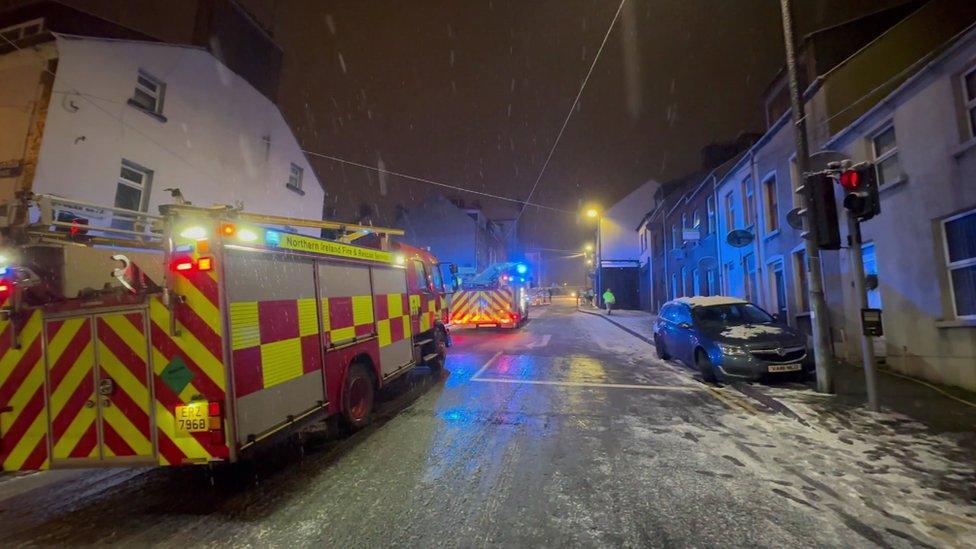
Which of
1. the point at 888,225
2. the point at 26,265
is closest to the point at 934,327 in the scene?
the point at 888,225

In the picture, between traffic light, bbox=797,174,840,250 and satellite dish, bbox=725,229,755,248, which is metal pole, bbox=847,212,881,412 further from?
satellite dish, bbox=725,229,755,248

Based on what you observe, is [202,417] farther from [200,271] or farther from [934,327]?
[934,327]

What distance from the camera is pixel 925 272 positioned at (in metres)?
7.62

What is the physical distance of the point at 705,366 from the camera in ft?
28.3

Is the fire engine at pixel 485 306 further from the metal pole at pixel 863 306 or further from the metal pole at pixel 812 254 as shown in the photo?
the metal pole at pixel 863 306

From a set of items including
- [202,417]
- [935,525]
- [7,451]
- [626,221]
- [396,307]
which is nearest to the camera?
[935,525]

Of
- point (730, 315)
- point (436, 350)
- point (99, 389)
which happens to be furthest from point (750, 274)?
point (99, 389)

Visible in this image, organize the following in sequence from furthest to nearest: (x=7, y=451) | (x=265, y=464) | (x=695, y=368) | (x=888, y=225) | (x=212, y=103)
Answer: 1. (x=212, y=103)
2. (x=695, y=368)
3. (x=888, y=225)
4. (x=265, y=464)
5. (x=7, y=451)

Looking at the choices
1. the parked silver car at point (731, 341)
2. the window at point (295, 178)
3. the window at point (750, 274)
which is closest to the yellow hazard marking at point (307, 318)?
the parked silver car at point (731, 341)

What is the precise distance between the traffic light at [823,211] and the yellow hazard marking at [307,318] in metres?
6.82

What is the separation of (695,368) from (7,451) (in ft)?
33.0

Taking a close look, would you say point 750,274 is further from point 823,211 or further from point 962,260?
point 823,211

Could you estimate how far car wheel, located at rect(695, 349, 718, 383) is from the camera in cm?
843

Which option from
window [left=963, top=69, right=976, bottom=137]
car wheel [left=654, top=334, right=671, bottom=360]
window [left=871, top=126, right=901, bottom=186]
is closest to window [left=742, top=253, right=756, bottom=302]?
car wheel [left=654, top=334, right=671, bottom=360]
